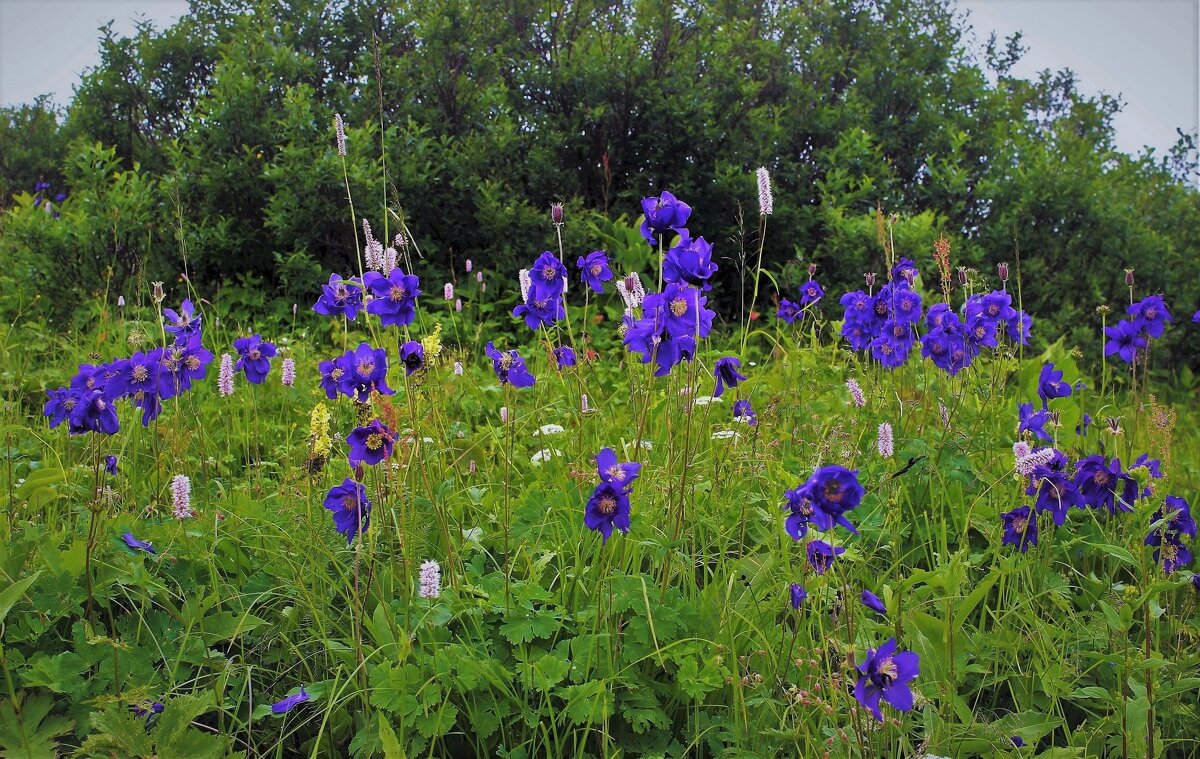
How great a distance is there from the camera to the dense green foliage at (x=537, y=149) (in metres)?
4.98

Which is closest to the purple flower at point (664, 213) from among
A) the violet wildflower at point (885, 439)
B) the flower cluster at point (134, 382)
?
the violet wildflower at point (885, 439)

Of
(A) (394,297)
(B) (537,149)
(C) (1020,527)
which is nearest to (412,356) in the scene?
(A) (394,297)

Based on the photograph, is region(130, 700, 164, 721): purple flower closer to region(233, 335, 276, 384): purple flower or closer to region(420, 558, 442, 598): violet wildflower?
region(420, 558, 442, 598): violet wildflower

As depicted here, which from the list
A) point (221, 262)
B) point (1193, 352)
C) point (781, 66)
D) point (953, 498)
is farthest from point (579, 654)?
point (1193, 352)

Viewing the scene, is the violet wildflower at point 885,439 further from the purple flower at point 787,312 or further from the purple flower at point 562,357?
the purple flower at point 787,312

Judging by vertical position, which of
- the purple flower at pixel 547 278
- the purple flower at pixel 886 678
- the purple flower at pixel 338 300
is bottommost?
the purple flower at pixel 886 678

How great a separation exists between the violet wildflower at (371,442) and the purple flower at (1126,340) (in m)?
2.81

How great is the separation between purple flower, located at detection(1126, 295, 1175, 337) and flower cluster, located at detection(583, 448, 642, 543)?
2446 millimetres

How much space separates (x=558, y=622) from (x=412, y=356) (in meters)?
0.60

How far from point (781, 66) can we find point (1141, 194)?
138 inches

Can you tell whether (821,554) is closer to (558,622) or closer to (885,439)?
(885,439)

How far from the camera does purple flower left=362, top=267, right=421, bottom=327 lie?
2057 mm

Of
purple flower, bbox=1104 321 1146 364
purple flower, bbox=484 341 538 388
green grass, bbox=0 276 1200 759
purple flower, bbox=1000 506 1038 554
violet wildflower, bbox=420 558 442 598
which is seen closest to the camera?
violet wildflower, bbox=420 558 442 598

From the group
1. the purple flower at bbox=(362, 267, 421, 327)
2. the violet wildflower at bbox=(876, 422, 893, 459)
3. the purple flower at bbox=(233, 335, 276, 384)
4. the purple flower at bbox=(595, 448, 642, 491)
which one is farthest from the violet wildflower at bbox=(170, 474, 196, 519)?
the violet wildflower at bbox=(876, 422, 893, 459)
